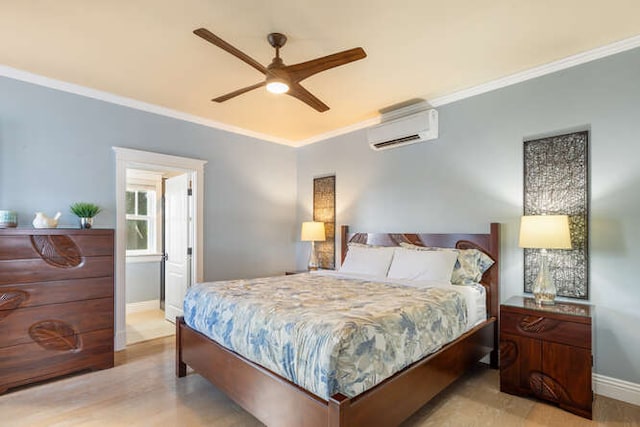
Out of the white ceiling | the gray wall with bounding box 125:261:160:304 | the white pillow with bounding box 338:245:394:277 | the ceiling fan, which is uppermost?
Result: the white ceiling

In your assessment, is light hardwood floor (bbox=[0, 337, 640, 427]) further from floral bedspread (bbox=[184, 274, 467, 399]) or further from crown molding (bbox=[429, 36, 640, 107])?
crown molding (bbox=[429, 36, 640, 107])

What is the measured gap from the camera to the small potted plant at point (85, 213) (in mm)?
3039

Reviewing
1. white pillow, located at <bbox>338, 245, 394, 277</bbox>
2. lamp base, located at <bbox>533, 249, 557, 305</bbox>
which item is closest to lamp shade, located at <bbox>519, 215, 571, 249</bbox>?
lamp base, located at <bbox>533, 249, 557, 305</bbox>

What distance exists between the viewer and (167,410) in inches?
90.4

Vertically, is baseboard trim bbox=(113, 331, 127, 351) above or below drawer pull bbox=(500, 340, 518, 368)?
below

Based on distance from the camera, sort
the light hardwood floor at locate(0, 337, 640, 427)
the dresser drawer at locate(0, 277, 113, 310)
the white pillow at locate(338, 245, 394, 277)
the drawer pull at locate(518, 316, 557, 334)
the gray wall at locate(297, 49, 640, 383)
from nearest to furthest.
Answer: the light hardwood floor at locate(0, 337, 640, 427)
the drawer pull at locate(518, 316, 557, 334)
the gray wall at locate(297, 49, 640, 383)
the dresser drawer at locate(0, 277, 113, 310)
the white pillow at locate(338, 245, 394, 277)

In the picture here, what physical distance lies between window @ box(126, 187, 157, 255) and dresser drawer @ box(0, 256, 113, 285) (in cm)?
258

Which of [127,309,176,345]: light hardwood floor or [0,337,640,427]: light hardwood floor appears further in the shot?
[127,309,176,345]: light hardwood floor

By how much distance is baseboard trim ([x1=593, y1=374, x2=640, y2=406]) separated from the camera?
239 centimetres

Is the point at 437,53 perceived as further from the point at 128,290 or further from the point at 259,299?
the point at 128,290

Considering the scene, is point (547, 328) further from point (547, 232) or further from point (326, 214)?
point (326, 214)

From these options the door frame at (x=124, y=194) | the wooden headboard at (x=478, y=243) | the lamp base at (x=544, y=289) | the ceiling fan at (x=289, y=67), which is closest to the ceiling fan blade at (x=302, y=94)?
the ceiling fan at (x=289, y=67)

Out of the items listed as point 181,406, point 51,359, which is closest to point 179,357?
point 181,406

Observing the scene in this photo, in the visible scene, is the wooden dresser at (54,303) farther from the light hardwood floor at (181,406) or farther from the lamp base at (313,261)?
the lamp base at (313,261)
